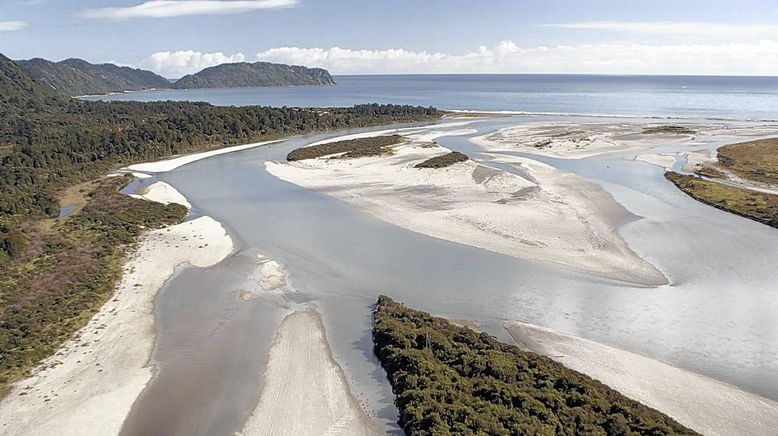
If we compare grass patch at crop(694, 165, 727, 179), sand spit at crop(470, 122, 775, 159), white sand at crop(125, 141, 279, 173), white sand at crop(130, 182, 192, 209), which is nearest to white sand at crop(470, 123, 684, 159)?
sand spit at crop(470, 122, 775, 159)

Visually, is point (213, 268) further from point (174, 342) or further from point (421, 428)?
point (421, 428)

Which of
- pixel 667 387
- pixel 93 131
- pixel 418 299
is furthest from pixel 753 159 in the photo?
pixel 93 131

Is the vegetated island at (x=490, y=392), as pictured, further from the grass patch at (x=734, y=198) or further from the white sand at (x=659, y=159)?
the white sand at (x=659, y=159)

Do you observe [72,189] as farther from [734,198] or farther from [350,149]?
[734,198]

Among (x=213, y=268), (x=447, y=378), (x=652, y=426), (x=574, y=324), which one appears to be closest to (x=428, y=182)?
(x=213, y=268)

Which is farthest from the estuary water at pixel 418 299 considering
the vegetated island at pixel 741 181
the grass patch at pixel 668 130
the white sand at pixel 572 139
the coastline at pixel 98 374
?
the grass patch at pixel 668 130
